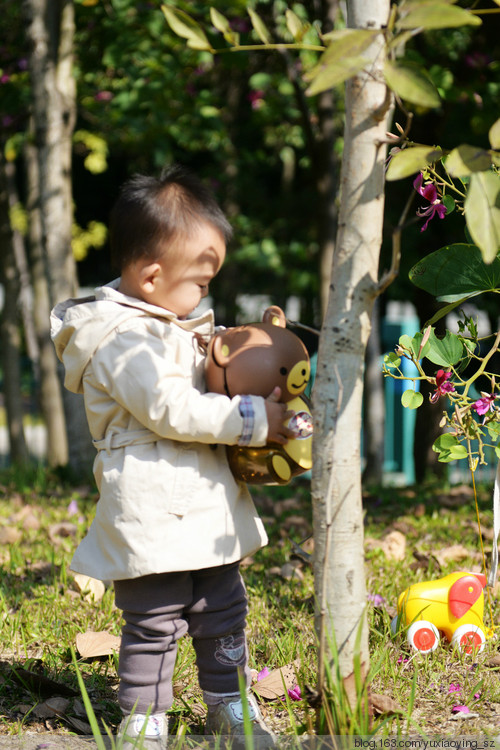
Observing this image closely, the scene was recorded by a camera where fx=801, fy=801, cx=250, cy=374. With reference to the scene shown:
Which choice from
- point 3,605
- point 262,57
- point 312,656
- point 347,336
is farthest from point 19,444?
point 347,336

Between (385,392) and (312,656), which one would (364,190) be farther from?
(385,392)

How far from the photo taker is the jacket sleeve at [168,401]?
1.77 metres

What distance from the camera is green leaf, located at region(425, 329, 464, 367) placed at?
207 centimetres

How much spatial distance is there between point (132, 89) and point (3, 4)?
105 cm

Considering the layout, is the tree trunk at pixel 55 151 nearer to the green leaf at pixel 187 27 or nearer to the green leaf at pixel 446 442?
the green leaf at pixel 446 442

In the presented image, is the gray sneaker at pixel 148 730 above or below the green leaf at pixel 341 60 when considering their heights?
below

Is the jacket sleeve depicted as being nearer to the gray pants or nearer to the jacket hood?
the jacket hood

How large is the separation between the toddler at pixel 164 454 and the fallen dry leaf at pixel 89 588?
0.72 metres

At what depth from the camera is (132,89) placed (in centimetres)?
574

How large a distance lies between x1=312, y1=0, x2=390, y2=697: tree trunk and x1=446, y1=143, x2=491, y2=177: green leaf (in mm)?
285

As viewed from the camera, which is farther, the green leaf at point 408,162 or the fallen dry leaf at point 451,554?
the fallen dry leaf at point 451,554

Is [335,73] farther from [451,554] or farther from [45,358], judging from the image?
[45,358]

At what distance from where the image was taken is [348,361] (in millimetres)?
1572

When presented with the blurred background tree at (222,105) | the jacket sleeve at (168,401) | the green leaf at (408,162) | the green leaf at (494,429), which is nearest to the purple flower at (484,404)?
the green leaf at (494,429)
